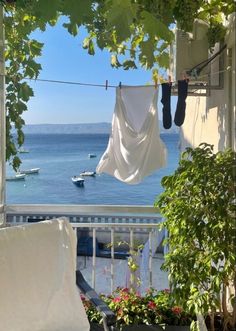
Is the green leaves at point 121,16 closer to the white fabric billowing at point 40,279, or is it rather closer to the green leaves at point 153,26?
the green leaves at point 153,26

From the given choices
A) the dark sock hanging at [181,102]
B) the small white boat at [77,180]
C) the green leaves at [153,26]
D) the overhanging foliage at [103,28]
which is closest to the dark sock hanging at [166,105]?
the dark sock hanging at [181,102]

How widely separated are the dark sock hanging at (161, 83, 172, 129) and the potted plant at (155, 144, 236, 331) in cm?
54

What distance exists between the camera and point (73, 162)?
12.0 metres

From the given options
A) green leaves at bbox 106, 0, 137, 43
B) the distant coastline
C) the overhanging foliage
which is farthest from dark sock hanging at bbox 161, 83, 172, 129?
green leaves at bbox 106, 0, 137, 43

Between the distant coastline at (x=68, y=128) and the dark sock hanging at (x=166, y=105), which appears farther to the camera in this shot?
the distant coastline at (x=68, y=128)

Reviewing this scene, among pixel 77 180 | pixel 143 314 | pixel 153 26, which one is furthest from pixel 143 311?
pixel 77 180

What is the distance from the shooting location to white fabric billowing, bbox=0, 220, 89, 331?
6.56 feet

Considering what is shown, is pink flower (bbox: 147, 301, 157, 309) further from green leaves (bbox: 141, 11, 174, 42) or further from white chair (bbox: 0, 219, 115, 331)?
green leaves (bbox: 141, 11, 174, 42)

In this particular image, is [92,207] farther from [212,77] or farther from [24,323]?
[212,77]

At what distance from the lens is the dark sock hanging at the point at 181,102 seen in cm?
234

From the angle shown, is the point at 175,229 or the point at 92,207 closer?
the point at 175,229

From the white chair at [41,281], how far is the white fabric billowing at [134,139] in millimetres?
608

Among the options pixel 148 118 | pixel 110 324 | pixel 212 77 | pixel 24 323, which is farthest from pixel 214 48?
pixel 24 323

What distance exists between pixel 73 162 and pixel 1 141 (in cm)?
958
